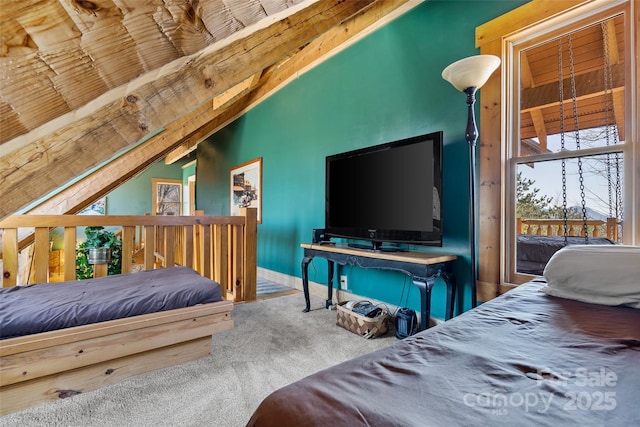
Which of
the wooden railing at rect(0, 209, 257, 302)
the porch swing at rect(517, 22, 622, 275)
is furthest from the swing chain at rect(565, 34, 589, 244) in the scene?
the wooden railing at rect(0, 209, 257, 302)

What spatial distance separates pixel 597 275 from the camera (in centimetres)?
110

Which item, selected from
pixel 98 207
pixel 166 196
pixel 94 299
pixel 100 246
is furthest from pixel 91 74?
pixel 166 196

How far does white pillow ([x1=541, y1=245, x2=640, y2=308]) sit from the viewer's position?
40.8 inches

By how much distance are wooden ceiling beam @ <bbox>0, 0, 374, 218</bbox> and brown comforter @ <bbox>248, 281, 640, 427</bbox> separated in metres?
0.53

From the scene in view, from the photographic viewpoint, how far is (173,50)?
0.45 meters

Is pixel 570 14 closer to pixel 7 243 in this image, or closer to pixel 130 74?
pixel 130 74

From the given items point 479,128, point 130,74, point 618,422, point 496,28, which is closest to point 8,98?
point 130,74

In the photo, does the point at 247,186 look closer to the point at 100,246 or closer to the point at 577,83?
the point at 100,246

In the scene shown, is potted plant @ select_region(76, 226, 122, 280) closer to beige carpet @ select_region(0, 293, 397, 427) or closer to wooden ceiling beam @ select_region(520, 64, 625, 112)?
beige carpet @ select_region(0, 293, 397, 427)

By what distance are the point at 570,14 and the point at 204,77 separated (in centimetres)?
226

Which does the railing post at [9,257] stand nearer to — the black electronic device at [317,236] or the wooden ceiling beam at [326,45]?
the black electronic device at [317,236]

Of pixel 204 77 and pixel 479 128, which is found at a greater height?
pixel 479 128

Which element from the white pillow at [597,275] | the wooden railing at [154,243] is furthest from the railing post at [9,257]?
the white pillow at [597,275]

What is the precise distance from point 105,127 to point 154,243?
2406 mm
